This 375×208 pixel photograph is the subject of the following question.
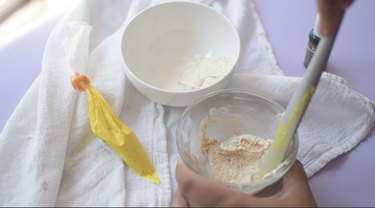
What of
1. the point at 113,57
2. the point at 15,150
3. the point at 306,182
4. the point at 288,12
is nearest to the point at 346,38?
the point at 288,12

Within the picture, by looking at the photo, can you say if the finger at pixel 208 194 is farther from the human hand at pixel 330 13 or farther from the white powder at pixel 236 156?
the human hand at pixel 330 13

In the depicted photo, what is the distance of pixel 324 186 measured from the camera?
70 cm

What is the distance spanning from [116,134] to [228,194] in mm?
214

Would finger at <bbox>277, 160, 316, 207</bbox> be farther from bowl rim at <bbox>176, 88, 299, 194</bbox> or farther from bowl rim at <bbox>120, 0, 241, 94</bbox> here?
bowl rim at <bbox>120, 0, 241, 94</bbox>

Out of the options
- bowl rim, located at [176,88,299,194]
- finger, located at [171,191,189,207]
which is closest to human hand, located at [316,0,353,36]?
bowl rim, located at [176,88,299,194]

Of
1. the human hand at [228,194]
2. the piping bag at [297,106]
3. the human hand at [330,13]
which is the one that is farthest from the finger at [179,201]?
the human hand at [330,13]

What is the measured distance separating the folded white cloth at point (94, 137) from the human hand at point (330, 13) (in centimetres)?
25

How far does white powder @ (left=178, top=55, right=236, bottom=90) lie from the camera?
2.52 ft

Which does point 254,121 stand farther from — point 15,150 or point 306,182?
point 15,150

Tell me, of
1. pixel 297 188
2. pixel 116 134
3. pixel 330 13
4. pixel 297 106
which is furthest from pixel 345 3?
pixel 116 134

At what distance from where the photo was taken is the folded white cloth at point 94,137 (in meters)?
0.65

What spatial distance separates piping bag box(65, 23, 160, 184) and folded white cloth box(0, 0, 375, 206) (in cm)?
1

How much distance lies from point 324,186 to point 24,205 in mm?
474

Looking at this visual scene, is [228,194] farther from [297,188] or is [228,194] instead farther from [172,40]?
[172,40]
